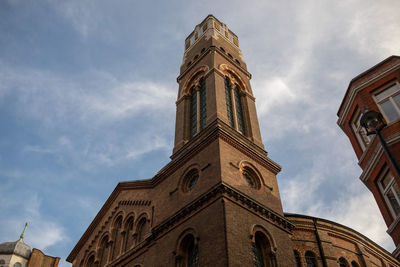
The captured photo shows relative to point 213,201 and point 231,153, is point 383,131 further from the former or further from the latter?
point 231,153

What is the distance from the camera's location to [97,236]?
25141 millimetres

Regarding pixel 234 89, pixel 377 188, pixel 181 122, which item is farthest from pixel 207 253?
pixel 234 89

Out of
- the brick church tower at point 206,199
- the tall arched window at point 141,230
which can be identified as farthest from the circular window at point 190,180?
the tall arched window at point 141,230

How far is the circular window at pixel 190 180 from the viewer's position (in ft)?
65.9

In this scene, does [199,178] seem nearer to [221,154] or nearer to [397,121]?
[221,154]

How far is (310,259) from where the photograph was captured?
21.4m

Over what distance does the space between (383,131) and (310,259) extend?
10349 millimetres

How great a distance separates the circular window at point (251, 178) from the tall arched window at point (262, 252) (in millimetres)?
3054

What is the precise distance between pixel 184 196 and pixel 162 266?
355 cm

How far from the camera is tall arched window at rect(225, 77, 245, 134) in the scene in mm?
24094

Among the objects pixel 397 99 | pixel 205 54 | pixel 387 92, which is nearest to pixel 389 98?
pixel 397 99

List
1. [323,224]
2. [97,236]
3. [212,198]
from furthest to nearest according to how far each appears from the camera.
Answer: [97,236] < [323,224] < [212,198]

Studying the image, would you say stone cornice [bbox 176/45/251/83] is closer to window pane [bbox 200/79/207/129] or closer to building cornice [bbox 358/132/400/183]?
window pane [bbox 200/79/207/129]

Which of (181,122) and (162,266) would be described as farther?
(181,122)
